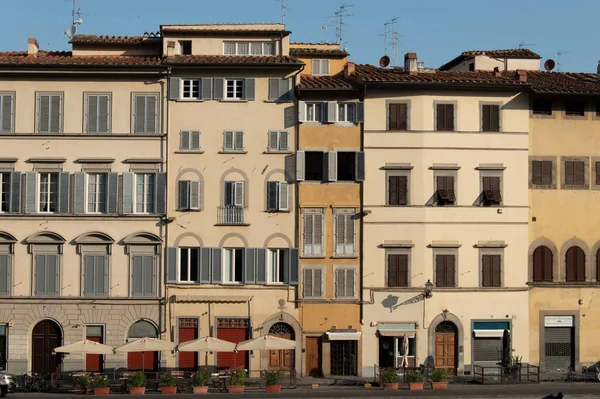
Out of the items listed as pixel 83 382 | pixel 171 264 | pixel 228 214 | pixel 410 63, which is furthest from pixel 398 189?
pixel 83 382

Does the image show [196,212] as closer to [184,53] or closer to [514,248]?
[184,53]

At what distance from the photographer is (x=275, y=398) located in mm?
47875

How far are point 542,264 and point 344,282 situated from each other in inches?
418

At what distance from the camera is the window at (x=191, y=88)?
2227 inches

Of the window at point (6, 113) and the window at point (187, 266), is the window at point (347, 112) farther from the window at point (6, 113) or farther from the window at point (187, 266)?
the window at point (6, 113)

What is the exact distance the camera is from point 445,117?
56875 mm

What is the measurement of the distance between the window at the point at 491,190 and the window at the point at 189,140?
Answer: 49.2 ft

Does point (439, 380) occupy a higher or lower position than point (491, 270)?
lower

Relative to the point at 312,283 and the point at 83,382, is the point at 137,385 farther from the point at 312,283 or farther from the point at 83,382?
the point at 312,283

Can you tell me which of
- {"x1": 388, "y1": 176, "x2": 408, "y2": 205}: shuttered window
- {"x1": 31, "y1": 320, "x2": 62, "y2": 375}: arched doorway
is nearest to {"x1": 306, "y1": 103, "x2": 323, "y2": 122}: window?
{"x1": 388, "y1": 176, "x2": 408, "y2": 205}: shuttered window

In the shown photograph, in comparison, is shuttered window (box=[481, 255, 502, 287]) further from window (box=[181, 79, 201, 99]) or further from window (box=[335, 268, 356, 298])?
window (box=[181, 79, 201, 99])

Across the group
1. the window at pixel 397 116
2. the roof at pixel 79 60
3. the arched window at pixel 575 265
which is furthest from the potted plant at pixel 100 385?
the arched window at pixel 575 265

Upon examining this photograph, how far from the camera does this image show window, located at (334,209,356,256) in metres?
56.1

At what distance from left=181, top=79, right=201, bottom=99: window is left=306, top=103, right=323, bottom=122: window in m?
5.73
